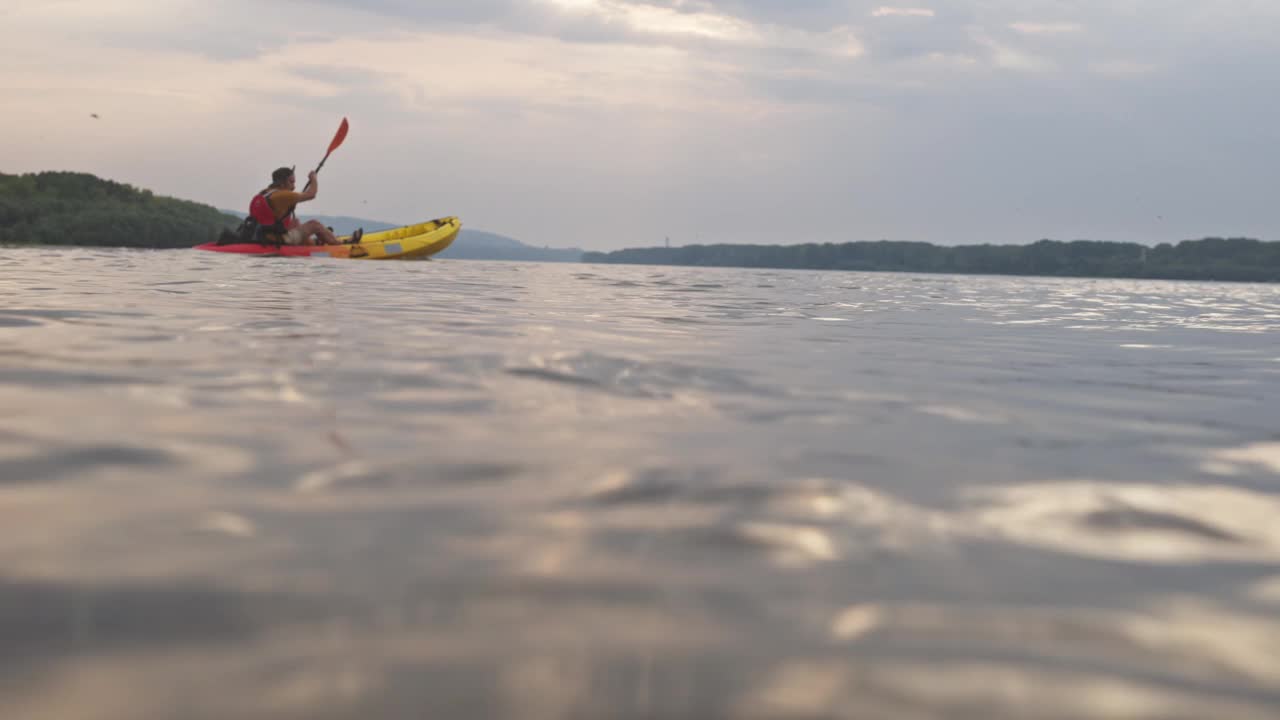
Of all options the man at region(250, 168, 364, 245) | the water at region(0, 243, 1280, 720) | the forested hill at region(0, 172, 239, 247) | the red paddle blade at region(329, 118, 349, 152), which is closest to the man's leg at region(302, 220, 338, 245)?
the man at region(250, 168, 364, 245)

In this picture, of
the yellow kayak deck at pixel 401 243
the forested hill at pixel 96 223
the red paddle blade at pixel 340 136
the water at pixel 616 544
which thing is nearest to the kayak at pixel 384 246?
the yellow kayak deck at pixel 401 243

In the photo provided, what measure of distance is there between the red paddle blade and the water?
15878mm

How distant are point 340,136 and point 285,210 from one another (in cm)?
307

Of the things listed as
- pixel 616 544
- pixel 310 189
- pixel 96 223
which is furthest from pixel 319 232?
pixel 96 223

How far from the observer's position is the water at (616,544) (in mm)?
1183

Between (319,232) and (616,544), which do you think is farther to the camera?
(319,232)

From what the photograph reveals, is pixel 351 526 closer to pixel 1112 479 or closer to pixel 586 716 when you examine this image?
pixel 586 716

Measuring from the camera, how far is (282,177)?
16.6 metres

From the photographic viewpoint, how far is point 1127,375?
15.4 feet

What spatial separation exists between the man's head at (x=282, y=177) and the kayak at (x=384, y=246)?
1144 mm

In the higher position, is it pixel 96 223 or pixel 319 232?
pixel 96 223

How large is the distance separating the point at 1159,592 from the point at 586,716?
1027 millimetres

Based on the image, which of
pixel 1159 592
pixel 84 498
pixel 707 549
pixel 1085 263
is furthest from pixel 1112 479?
pixel 1085 263

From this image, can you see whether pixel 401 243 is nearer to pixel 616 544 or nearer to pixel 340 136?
pixel 340 136
